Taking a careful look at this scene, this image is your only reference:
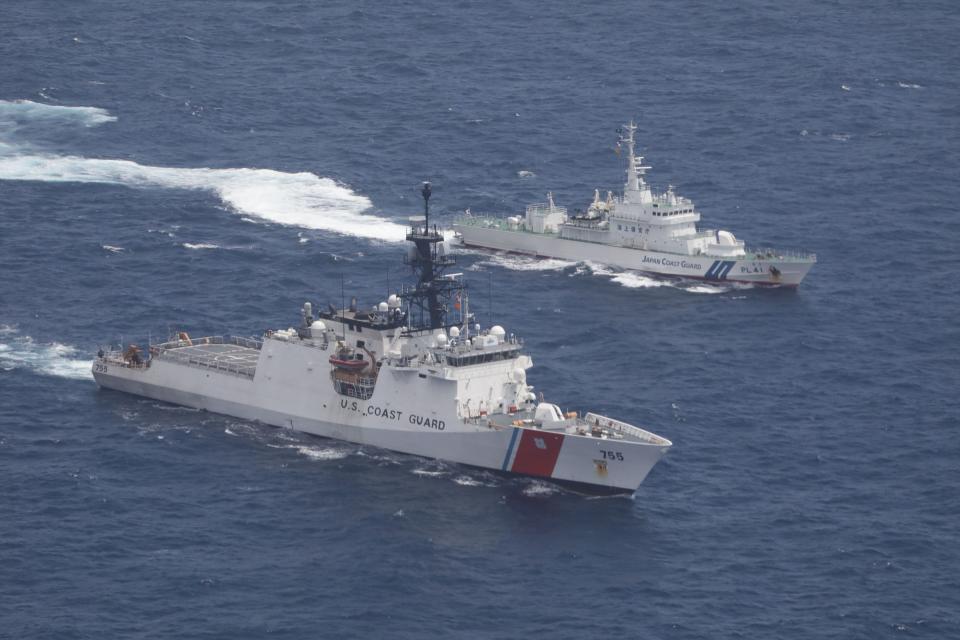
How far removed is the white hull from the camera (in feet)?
332

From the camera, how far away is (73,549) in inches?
3708

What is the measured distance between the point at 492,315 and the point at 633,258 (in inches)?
982

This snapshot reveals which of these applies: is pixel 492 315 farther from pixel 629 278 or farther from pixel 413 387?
pixel 413 387

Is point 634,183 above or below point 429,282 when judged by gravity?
above

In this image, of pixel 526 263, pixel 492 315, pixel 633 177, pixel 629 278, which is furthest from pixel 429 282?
pixel 633 177

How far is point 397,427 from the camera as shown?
107438 mm

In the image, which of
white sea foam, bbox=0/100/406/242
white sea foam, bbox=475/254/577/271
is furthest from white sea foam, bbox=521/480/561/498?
white sea foam, bbox=475/254/577/271

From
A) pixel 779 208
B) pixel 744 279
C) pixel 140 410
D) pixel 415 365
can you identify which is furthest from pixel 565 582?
pixel 779 208

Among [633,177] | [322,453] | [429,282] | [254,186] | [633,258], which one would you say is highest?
[633,177]

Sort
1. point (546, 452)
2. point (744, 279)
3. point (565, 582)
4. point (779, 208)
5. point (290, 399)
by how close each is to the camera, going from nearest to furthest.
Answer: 1. point (565, 582)
2. point (546, 452)
3. point (290, 399)
4. point (744, 279)
5. point (779, 208)

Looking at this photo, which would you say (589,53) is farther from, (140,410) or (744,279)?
(140,410)

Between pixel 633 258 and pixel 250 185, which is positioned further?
pixel 250 185

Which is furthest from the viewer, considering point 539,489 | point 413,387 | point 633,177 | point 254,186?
point 254,186

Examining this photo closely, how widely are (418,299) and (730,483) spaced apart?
22.2 metres
